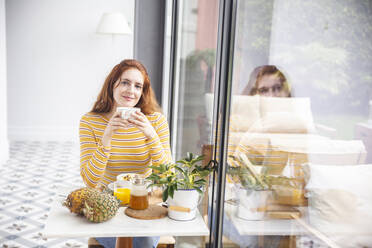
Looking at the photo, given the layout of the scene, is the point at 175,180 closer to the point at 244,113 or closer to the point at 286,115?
the point at 244,113

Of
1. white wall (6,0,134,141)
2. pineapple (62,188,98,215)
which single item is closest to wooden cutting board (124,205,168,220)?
pineapple (62,188,98,215)

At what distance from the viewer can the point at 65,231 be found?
1.09 m

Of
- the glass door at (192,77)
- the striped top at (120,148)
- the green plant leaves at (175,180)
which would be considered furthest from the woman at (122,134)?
the green plant leaves at (175,180)

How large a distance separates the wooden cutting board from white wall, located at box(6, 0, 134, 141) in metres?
4.32

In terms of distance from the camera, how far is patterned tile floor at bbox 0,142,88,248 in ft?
8.17

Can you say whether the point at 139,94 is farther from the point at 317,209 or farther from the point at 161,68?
the point at 317,209

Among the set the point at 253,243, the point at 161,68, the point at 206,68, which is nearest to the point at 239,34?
the point at 206,68

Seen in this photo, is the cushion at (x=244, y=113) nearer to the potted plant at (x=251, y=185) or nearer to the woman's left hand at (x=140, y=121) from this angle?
the potted plant at (x=251, y=185)

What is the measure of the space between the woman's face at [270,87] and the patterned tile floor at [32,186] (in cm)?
122

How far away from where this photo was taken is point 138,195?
49.3 inches

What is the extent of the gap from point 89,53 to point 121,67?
3.82 m

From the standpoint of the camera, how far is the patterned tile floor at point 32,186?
2.49 metres

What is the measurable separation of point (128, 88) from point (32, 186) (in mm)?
2294

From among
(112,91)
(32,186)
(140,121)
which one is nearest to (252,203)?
(140,121)
